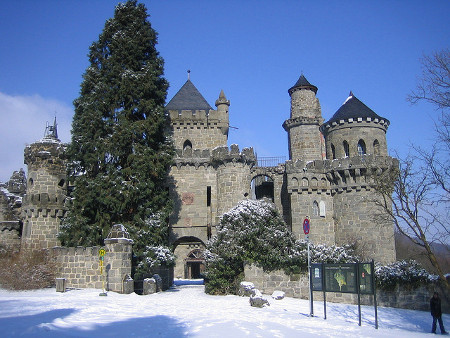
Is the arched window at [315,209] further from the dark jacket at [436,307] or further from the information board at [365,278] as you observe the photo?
the information board at [365,278]

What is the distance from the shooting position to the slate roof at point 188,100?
115ft

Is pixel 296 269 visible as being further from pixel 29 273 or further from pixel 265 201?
pixel 29 273

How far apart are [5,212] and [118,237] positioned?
47.7ft

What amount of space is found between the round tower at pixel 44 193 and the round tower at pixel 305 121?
688 inches

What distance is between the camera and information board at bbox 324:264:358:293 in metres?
13.6

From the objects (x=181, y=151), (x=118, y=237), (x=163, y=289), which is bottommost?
(x=163, y=289)

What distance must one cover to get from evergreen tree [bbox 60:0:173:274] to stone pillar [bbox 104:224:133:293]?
12.8 feet

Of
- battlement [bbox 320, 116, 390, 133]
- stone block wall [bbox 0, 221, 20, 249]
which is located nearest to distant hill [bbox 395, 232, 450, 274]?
battlement [bbox 320, 116, 390, 133]

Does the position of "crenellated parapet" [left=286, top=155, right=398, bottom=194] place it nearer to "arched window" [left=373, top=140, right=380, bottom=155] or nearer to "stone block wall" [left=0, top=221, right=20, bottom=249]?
"arched window" [left=373, top=140, right=380, bottom=155]

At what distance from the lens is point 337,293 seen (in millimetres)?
20641

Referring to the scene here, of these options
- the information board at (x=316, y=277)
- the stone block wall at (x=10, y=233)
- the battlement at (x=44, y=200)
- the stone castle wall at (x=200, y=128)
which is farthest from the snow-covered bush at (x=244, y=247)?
the stone block wall at (x=10, y=233)

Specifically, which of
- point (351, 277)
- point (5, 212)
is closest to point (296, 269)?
point (351, 277)

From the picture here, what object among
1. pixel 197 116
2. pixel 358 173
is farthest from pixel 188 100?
pixel 358 173

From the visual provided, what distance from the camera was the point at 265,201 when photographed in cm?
2491
